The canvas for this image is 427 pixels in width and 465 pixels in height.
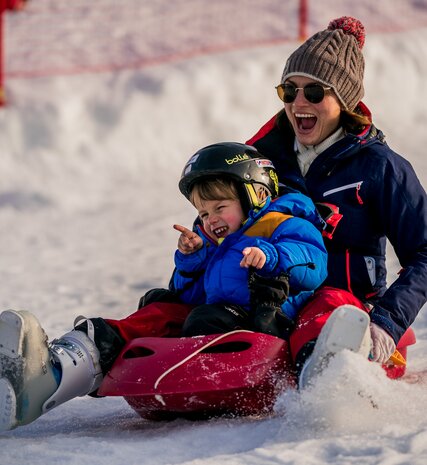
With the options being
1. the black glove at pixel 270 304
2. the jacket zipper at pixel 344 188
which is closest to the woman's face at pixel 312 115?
the jacket zipper at pixel 344 188

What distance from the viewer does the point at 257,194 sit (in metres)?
4.20

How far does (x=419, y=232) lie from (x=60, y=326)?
9.35 ft

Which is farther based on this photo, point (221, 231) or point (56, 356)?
point (221, 231)

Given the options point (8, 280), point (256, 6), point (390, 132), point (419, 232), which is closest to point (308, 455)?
point (419, 232)

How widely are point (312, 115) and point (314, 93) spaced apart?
0.09m

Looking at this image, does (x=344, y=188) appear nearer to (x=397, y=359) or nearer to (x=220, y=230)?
(x=220, y=230)

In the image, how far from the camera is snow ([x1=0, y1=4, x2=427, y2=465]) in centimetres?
341

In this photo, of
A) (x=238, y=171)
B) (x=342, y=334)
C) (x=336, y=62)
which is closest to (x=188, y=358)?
(x=342, y=334)

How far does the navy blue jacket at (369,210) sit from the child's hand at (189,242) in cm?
57

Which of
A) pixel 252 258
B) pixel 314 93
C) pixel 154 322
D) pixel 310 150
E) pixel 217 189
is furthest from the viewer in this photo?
pixel 310 150

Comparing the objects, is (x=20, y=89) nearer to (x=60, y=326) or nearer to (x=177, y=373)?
(x=60, y=326)

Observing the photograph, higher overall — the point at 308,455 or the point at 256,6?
the point at 256,6

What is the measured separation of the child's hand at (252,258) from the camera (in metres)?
3.79

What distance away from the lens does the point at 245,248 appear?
3820mm
